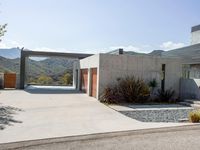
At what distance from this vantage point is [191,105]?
52.7 ft

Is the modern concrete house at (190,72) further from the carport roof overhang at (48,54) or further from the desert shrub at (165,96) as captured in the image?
the carport roof overhang at (48,54)

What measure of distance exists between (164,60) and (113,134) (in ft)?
39.3

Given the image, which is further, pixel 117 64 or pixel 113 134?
pixel 117 64

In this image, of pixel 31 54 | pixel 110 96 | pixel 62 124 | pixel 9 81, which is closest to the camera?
pixel 62 124

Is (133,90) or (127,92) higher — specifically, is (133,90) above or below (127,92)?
above

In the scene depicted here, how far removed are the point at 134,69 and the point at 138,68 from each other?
29 centimetres

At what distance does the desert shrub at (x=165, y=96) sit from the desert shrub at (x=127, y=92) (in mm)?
1222

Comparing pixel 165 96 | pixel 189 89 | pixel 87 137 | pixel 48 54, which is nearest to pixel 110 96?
pixel 165 96

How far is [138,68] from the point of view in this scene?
18.2 meters

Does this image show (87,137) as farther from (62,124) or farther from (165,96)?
(165,96)

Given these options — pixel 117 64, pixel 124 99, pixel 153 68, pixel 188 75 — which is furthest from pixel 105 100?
pixel 188 75

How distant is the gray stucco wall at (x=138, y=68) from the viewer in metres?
17.7

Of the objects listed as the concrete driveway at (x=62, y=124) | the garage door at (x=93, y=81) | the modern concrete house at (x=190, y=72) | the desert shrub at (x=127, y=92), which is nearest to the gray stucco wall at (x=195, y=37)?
the modern concrete house at (x=190, y=72)

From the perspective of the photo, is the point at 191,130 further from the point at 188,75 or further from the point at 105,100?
the point at 188,75
